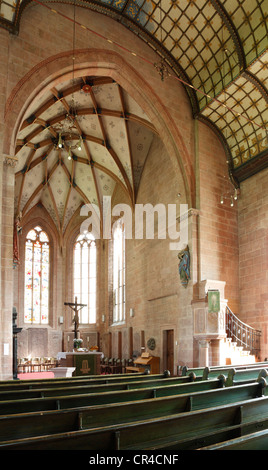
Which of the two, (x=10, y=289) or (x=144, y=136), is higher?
(x=144, y=136)

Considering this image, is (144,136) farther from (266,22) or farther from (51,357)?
(51,357)

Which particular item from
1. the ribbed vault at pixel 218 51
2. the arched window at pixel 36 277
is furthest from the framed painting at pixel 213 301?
the arched window at pixel 36 277

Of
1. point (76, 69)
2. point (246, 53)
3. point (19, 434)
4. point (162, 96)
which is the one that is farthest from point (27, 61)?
point (19, 434)

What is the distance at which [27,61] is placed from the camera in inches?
481

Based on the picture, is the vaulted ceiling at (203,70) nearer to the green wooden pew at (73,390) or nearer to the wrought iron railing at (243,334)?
the wrought iron railing at (243,334)

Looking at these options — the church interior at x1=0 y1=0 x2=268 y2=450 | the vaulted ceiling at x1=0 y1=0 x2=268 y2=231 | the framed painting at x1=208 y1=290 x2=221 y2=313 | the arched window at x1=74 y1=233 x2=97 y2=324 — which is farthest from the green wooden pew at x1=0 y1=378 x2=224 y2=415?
the arched window at x1=74 y1=233 x2=97 y2=324

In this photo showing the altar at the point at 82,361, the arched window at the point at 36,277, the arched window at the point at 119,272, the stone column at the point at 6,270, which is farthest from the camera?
the arched window at the point at 36,277

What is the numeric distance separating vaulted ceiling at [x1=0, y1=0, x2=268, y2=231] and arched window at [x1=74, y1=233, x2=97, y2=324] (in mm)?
8654

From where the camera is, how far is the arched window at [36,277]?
2453 cm

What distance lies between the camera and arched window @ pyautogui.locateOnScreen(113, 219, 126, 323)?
22430 mm

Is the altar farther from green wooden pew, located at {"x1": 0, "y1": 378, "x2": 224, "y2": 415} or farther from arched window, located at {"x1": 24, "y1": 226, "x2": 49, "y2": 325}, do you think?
arched window, located at {"x1": 24, "y1": 226, "x2": 49, "y2": 325}

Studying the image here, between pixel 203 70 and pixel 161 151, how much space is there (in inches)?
169

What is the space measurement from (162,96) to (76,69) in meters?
3.37

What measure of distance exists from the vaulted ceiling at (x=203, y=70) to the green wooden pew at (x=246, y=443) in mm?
9294
